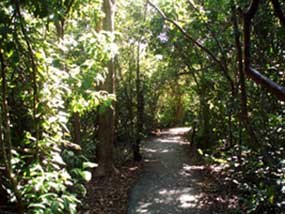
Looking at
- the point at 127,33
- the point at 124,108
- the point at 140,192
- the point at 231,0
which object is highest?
the point at 127,33

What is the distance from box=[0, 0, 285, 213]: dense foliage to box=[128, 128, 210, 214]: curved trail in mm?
1219

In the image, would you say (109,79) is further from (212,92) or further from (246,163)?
(246,163)

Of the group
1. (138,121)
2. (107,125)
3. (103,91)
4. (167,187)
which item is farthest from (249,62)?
(138,121)

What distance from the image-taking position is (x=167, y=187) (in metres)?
9.85

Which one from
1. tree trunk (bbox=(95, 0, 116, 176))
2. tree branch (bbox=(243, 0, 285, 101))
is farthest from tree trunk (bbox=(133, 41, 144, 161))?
tree branch (bbox=(243, 0, 285, 101))

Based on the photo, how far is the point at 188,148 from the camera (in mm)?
17453

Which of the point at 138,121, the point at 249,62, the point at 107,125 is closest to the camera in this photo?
the point at 249,62

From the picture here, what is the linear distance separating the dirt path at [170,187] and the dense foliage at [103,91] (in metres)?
1.16

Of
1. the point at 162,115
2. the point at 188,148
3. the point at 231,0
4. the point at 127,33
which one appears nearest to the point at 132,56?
the point at 127,33

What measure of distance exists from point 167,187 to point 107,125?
262 cm

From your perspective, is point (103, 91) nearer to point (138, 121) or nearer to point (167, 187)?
point (167, 187)

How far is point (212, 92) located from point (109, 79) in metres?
4.44

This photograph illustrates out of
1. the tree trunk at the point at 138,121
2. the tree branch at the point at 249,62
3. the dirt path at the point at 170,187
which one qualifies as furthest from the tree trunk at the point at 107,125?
the tree branch at the point at 249,62

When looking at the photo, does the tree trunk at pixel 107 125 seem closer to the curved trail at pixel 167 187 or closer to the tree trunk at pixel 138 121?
the curved trail at pixel 167 187
